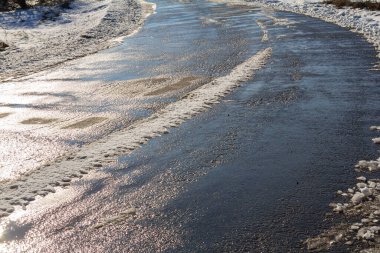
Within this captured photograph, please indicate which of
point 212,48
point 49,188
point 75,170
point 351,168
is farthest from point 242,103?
point 212,48

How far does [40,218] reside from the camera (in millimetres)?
5035

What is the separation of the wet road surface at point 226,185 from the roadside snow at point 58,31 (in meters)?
8.42

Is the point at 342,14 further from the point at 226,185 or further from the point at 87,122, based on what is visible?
the point at 226,185

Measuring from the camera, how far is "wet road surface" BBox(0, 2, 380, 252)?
455cm

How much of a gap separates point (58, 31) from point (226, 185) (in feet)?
63.5

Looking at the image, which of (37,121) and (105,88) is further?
(105,88)

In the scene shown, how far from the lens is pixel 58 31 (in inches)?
888

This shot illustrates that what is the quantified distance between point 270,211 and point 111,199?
1.95 m

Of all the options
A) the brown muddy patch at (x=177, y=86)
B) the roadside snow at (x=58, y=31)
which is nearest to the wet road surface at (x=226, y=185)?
the brown muddy patch at (x=177, y=86)

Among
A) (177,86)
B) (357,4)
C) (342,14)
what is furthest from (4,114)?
(357,4)

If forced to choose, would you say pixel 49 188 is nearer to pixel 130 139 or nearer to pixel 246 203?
pixel 130 139

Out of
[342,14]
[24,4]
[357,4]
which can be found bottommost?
[342,14]

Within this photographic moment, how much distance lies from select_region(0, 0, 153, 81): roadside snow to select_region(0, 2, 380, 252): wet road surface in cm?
842

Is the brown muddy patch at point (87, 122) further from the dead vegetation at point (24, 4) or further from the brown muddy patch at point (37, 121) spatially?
the dead vegetation at point (24, 4)
